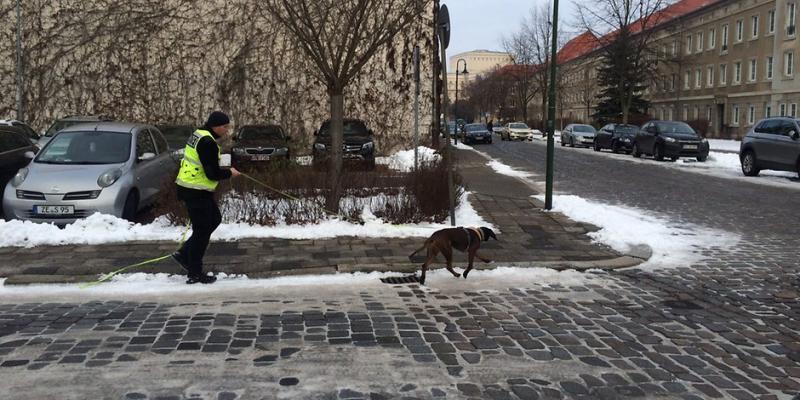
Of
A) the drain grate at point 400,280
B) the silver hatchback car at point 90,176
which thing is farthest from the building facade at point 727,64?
the drain grate at point 400,280

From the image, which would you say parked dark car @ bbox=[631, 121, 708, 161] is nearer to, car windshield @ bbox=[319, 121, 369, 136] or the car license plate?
car windshield @ bbox=[319, 121, 369, 136]

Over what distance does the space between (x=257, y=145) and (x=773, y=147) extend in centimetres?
1424

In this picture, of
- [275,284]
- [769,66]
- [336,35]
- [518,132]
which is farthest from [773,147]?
[769,66]

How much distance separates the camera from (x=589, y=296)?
20.4 feet

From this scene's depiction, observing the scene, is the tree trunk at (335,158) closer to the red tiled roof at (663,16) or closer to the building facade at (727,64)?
the building facade at (727,64)

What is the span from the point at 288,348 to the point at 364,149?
12538 millimetres

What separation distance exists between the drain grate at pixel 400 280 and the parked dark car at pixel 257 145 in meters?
8.85

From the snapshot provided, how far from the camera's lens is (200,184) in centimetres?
655

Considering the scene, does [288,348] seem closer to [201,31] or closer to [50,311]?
[50,311]

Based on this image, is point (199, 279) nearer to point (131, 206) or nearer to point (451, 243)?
point (451, 243)

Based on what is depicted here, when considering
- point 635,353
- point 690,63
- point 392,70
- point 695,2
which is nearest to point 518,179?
point 392,70

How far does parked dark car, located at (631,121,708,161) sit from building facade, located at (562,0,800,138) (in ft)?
83.4

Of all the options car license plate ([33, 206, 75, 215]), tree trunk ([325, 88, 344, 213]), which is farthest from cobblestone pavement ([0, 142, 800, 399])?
tree trunk ([325, 88, 344, 213])

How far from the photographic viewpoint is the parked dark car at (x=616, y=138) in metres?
31.8
